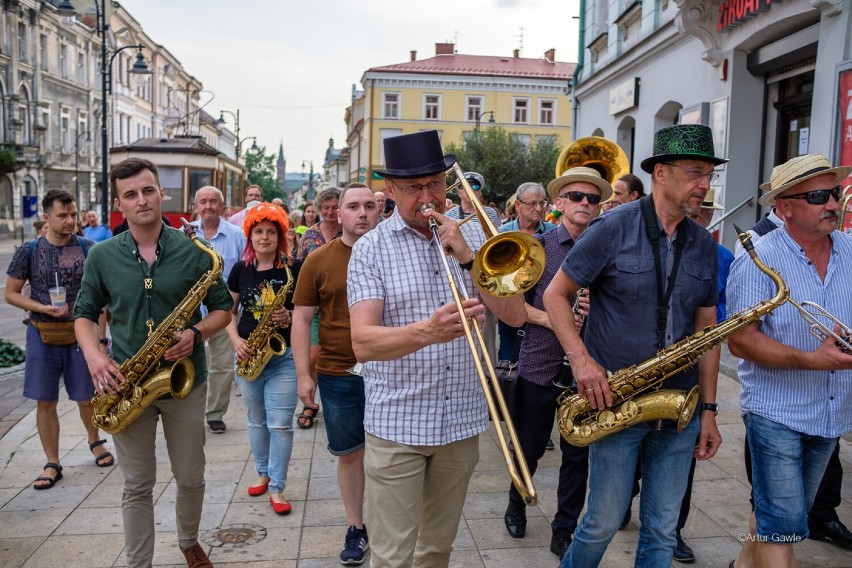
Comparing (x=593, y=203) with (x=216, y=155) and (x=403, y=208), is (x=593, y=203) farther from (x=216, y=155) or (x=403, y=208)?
(x=216, y=155)

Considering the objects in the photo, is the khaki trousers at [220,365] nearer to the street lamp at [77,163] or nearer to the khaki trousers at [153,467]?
the khaki trousers at [153,467]

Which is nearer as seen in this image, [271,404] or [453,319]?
[453,319]

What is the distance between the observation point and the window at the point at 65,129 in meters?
51.6

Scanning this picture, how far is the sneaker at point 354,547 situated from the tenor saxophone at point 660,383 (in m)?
1.70

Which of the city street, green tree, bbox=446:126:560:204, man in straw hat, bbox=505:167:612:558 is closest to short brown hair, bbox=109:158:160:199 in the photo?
the city street

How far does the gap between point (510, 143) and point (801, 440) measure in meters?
36.9

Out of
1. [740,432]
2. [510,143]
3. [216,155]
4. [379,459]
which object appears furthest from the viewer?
[510,143]

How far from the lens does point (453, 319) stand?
2.63 metres

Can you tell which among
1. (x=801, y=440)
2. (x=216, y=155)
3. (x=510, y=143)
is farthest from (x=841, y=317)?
(x=510, y=143)

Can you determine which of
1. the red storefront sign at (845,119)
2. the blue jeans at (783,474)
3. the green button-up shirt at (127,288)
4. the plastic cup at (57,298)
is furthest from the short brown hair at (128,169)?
the red storefront sign at (845,119)

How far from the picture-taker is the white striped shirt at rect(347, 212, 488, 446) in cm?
302

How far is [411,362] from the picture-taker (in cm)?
304

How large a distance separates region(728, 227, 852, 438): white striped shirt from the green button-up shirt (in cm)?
275

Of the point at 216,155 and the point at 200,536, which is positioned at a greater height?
A: the point at 216,155
